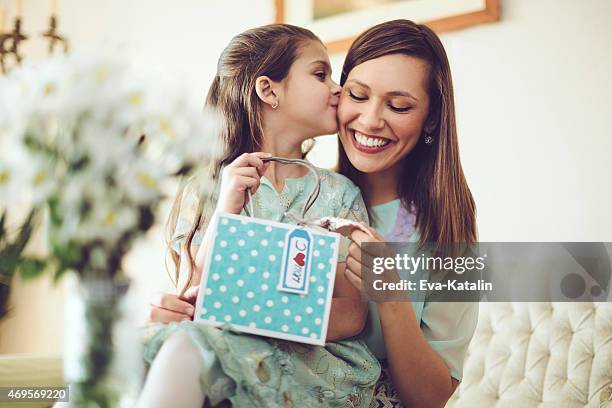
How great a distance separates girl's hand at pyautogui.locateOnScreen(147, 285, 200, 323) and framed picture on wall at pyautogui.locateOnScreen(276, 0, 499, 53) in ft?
4.00

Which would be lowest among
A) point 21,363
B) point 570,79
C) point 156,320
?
point 21,363

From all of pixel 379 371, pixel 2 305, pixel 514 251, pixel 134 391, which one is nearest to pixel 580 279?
pixel 514 251

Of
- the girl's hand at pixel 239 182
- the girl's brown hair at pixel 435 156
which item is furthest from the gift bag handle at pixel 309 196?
the girl's brown hair at pixel 435 156

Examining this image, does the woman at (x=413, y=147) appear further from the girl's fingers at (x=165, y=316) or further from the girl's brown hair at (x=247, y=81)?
the girl's fingers at (x=165, y=316)

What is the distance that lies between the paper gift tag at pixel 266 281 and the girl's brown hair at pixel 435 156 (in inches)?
Answer: 13.9

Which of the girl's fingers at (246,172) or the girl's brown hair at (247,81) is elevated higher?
the girl's brown hair at (247,81)

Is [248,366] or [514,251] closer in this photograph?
[248,366]

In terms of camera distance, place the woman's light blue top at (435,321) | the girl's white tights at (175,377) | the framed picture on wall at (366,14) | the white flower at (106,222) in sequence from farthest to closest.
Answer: the framed picture on wall at (366,14)
the woman's light blue top at (435,321)
the girl's white tights at (175,377)
the white flower at (106,222)

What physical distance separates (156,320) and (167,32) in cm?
188

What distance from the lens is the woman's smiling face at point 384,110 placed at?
4.44ft

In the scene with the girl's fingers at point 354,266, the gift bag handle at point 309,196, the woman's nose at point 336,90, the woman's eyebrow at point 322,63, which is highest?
the woman's eyebrow at point 322,63

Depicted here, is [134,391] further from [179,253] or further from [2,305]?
[179,253]

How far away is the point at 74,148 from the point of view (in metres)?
0.73

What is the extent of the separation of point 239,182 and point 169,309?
0.23 meters
